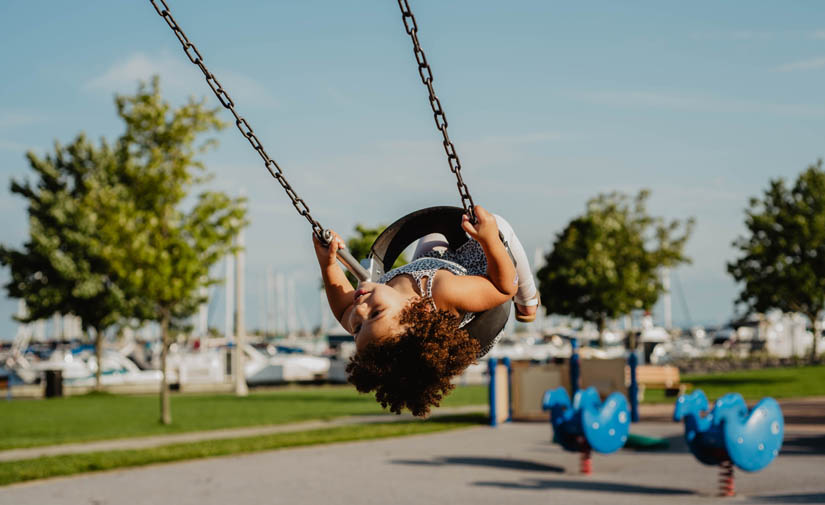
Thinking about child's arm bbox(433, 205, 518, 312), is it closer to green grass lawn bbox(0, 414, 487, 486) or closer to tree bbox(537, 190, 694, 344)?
green grass lawn bbox(0, 414, 487, 486)

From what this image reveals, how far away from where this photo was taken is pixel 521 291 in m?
3.93

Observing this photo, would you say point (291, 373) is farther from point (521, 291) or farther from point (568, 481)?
point (521, 291)

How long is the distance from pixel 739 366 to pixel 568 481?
1510 inches

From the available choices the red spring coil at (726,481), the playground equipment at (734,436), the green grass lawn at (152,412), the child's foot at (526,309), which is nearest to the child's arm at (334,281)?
the child's foot at (526,309)

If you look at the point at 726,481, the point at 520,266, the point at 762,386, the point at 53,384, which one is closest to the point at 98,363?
the point at 53,384

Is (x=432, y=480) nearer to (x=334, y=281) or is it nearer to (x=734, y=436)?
(x=734, y=436)

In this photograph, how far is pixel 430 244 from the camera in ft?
13.1

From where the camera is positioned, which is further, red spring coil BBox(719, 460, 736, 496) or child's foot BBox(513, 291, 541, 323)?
red spring coil BBox(719, 460, 736, 496)

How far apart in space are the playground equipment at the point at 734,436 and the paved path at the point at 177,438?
30.5 ft

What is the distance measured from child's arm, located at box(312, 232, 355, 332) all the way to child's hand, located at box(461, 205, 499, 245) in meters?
0.58

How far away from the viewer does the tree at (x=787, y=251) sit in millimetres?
31156

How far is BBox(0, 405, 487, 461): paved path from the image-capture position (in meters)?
15.1

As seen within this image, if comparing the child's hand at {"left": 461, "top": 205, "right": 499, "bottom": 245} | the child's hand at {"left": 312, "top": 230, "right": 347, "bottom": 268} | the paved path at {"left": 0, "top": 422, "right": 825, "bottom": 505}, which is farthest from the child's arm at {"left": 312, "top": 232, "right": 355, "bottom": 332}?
the paved path at {"left": 0, "top": 422, "right": 825, "bottom": 505}

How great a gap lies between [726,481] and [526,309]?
8.13 metres
